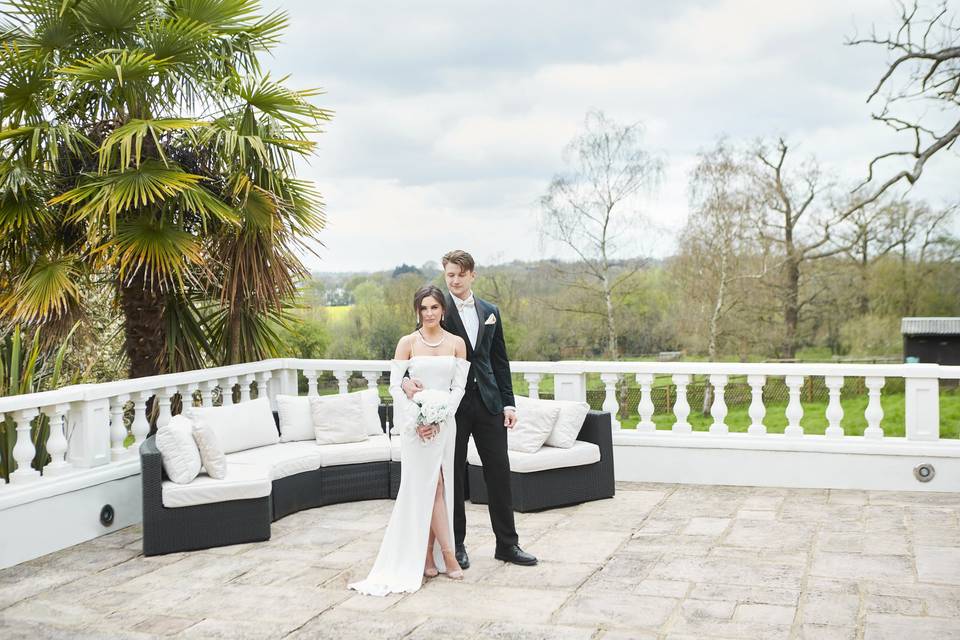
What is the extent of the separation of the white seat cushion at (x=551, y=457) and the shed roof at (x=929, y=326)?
16515mm

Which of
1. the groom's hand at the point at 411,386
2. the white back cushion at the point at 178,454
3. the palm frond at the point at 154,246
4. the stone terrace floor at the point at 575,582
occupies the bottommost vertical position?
the stone terrace floor at the point at 575,582

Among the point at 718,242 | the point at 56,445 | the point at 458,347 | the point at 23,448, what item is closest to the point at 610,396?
the point at 458,347

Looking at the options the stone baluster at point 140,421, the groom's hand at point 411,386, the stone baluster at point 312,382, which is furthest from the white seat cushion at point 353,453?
the groom's hand at point 411,386

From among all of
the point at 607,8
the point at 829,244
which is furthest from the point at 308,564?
the point at 829,244

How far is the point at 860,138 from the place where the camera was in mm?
21172

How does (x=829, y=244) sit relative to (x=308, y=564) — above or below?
above

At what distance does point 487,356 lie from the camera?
429 centimetres

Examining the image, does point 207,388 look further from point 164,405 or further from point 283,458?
point 283,458

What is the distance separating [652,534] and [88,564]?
120 inches

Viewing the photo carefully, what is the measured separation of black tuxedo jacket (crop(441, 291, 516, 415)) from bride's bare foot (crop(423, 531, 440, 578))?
2.27ft

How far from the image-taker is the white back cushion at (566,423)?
5.55 metres

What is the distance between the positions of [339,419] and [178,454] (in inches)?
53.9

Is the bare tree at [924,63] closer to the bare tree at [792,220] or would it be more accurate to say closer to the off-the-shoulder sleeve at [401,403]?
the bare tree at [792,220]

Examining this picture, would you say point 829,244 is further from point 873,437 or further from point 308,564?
point 308,564
